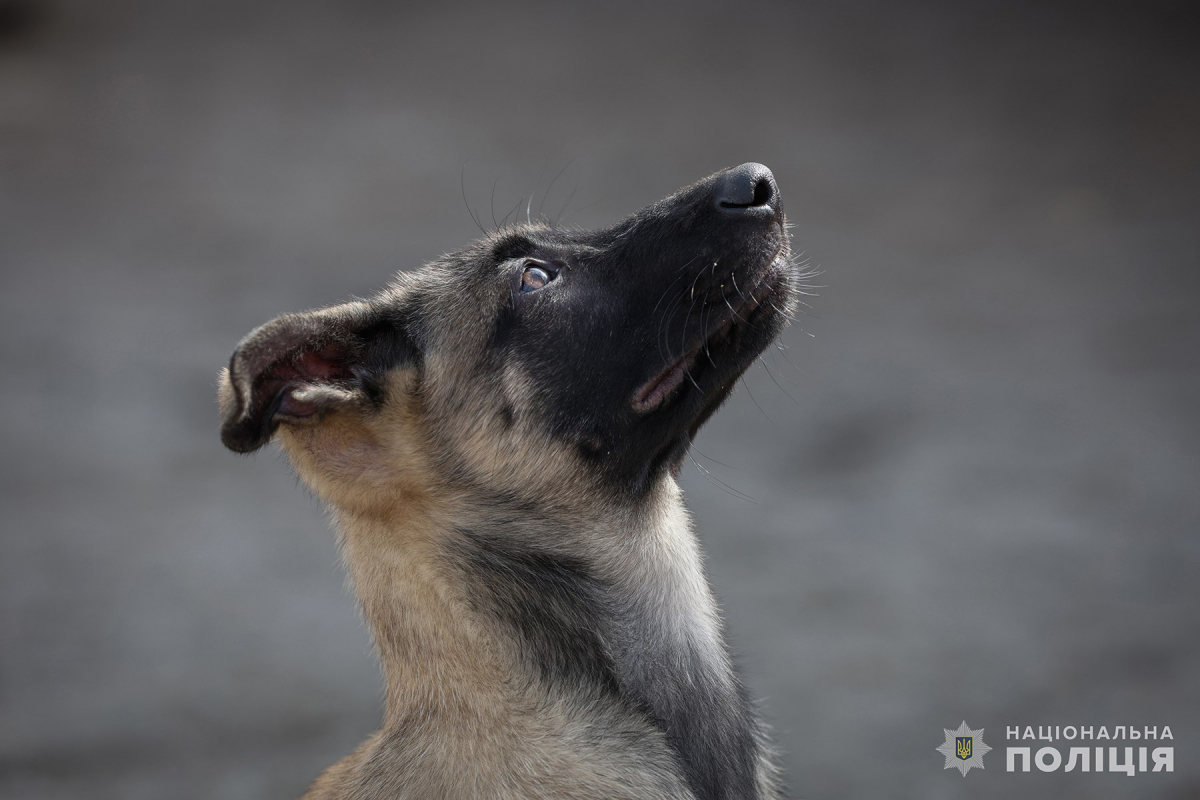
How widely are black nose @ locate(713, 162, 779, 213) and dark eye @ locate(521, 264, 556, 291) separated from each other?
52cm

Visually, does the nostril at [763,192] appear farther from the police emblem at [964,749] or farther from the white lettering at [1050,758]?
the white lettering at [1050,758]

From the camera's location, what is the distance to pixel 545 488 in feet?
11.0

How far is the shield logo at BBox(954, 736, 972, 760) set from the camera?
218 inches

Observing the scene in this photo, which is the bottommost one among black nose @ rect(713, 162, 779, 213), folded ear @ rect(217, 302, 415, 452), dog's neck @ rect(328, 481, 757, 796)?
dog's neck @ rect(328, 481, 757, 796)

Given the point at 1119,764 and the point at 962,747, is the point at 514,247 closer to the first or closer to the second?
the point at 962,747

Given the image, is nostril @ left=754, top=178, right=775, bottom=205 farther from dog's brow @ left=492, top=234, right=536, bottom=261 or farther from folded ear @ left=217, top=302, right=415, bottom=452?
folded ear @ left=217, top=302, right=415, bottom=452

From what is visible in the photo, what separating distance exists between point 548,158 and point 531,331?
7.35 m

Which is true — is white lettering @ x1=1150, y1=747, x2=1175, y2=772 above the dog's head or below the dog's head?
above

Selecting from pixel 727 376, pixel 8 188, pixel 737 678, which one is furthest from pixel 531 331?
pixel 8 188

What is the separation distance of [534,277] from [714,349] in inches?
21.9

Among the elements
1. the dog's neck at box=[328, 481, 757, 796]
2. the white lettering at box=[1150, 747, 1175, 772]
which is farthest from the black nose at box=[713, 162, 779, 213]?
the white lettering at box=[1150, 747, 1175, 772]

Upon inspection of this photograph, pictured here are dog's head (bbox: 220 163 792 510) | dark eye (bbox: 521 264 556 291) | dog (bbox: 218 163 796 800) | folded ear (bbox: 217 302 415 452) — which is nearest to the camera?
folded ear (bbox: 217 302 415 452)

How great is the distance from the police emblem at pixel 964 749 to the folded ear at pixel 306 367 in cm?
340

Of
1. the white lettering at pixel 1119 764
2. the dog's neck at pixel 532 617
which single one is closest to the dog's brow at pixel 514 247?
the dog's neck at pixel 532 617
